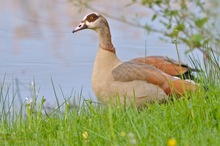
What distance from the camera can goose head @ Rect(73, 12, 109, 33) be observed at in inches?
294

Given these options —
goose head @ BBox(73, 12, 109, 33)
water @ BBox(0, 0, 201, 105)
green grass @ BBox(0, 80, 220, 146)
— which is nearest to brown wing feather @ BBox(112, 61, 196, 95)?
goose head @ BBox(73, 12, 109, 33)

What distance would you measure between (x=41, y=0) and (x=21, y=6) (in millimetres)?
836

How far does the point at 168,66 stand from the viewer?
7.29m

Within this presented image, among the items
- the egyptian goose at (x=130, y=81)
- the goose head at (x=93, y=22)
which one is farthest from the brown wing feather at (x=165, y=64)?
the goose head at (x=93, y=22)

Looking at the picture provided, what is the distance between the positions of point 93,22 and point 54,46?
10.8 feet

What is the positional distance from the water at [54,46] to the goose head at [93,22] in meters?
0.87

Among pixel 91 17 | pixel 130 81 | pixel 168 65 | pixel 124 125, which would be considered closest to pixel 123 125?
Answer: pixel 124 125

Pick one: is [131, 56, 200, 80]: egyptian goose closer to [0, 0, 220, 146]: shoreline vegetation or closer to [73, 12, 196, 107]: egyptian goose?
[73, 12, 196, 107]: egyptian goose

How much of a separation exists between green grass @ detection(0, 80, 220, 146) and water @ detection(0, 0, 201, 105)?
8.87 feet

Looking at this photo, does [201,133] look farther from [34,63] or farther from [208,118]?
[34,63]

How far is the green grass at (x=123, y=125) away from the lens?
14.4ft

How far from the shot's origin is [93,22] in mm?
7535

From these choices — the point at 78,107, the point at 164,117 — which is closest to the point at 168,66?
the point at 78,107

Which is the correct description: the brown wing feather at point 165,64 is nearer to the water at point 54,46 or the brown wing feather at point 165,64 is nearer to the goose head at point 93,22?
the goose head at point 93,22
